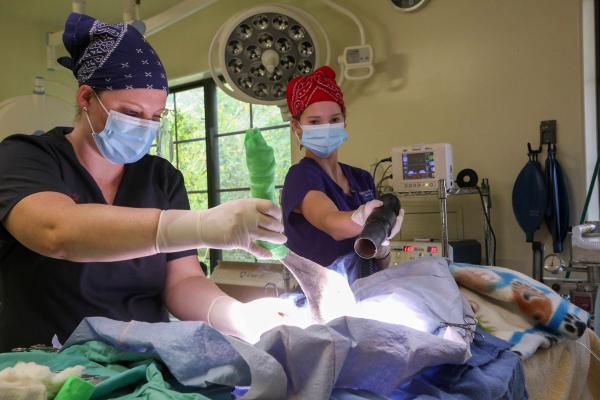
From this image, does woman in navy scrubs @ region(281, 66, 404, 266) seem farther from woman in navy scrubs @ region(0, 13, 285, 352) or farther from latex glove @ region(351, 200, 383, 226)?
woman in navy scrubs @ region(0, 13, 285, 352)

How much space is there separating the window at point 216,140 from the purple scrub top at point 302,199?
1926 millimetres

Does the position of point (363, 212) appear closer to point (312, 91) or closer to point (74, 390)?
point (312, 91)

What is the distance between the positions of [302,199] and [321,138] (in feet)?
0.93

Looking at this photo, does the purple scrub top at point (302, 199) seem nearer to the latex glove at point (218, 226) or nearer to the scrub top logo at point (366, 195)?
the scrub top logo at point (366, 195)

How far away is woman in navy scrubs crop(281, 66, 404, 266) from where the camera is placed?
1.54m

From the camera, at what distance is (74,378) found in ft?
1.82

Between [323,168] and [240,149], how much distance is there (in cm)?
230

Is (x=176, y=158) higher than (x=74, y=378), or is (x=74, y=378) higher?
(x=176, y=158)

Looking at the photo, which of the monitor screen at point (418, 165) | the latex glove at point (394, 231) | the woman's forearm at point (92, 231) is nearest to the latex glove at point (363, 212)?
the latex glove at point (394, 231)

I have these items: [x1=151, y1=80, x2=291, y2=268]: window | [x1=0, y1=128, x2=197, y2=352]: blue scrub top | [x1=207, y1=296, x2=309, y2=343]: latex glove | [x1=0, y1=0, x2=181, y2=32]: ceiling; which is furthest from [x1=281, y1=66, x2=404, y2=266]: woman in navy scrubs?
[x1=0, y1=0, x2=181, y2=32]: ceiling

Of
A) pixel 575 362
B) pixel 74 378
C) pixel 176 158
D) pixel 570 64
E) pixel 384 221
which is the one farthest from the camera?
pixel 176 158

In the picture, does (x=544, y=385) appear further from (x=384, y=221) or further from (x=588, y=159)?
(x=588, y=159)

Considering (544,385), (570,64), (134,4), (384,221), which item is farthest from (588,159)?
(134,4)

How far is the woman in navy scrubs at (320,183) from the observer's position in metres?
1.54
